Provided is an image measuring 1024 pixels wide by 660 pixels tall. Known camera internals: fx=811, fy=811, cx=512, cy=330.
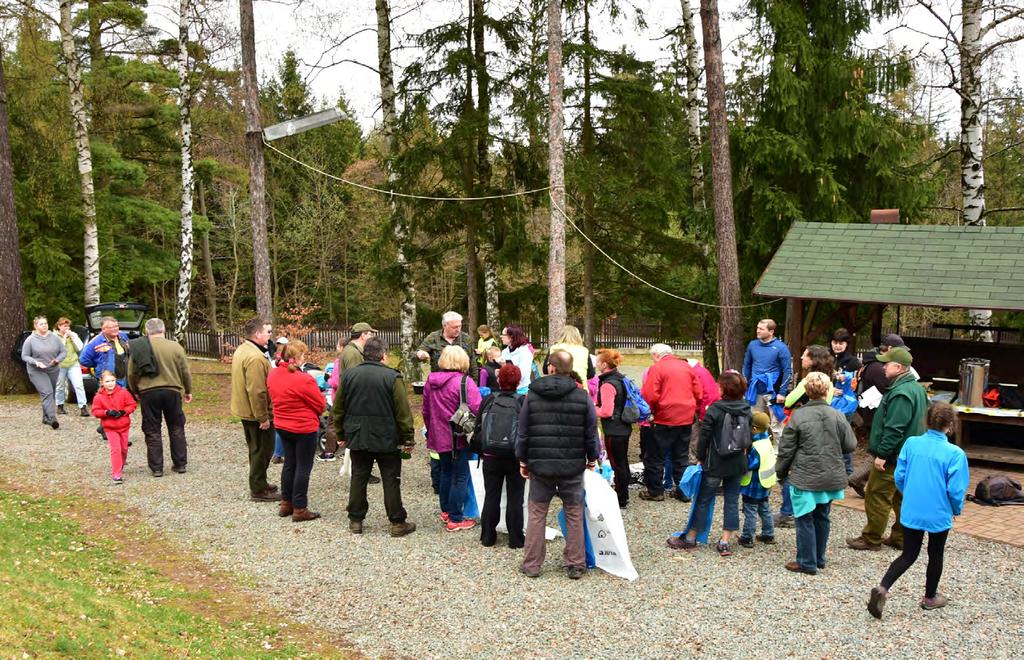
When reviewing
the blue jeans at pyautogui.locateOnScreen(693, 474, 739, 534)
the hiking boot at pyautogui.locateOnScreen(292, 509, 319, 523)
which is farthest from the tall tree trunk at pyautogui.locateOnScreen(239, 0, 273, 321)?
the blue jeans at pyautogui.locateOnScreen(693, 474, 739, 534)

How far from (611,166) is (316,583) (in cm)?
1190

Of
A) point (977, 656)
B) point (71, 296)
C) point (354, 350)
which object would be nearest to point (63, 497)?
point (354, 350)

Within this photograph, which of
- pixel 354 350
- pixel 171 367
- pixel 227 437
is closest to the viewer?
pixel 354 350

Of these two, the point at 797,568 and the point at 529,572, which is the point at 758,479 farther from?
the point at 529,572

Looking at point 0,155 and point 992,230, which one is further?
point 0,155

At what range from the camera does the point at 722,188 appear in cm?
1279

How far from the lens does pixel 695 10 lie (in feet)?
60.5

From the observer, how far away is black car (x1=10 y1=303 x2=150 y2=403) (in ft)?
45.8

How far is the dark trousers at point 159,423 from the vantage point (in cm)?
902

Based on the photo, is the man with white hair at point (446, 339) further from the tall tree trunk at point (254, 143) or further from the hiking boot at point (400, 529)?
the tall tree trunk at point (254, 143)

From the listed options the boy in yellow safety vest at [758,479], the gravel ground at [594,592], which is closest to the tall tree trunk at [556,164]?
the gravel ground at [594,592]

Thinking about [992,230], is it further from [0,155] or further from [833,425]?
[0,155]

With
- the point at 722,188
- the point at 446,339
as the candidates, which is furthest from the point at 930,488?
the point at 722,188

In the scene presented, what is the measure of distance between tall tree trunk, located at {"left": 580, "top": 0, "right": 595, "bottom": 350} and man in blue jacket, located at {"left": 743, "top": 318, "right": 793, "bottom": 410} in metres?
6.67
